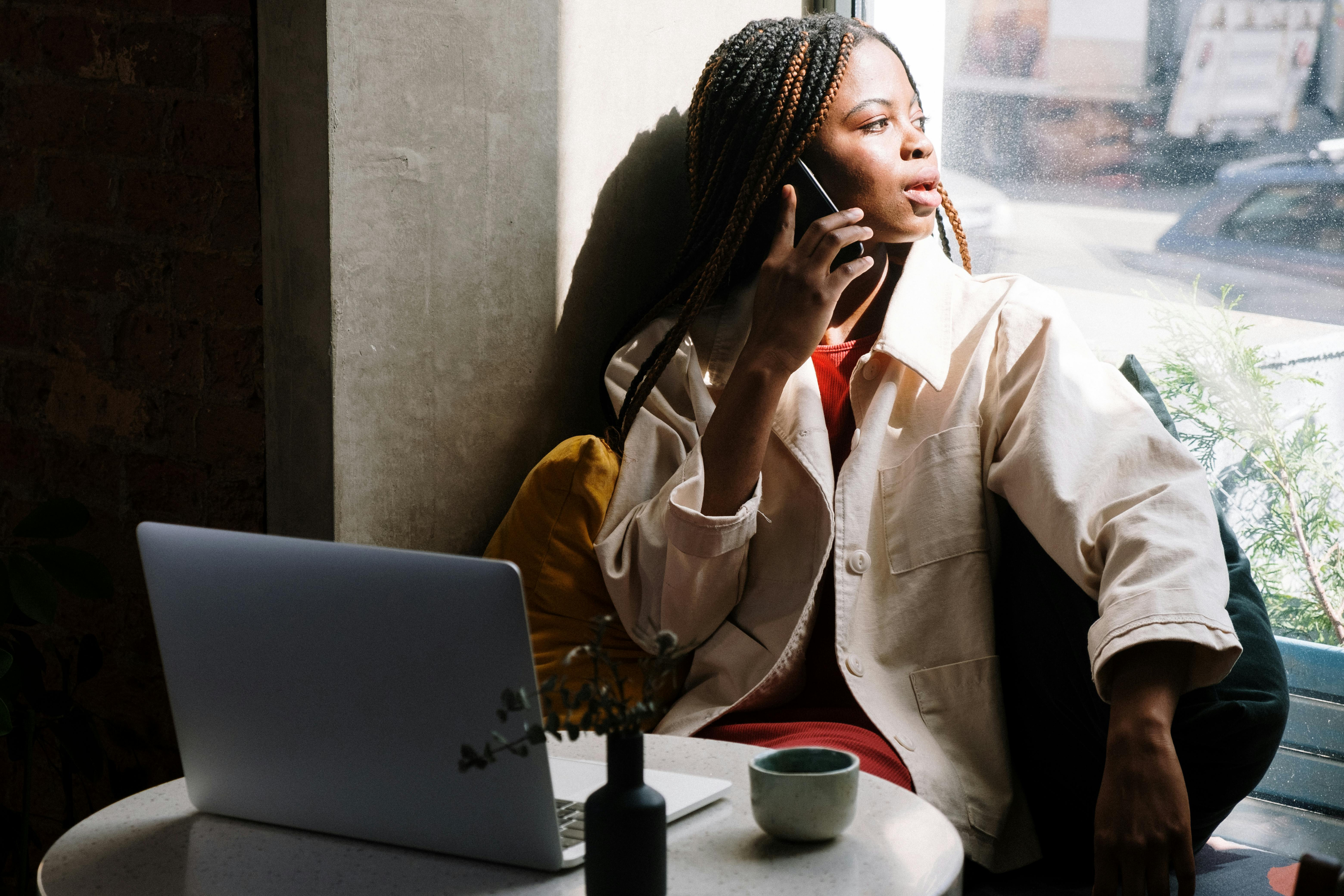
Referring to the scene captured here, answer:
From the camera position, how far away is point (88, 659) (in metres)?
1.81

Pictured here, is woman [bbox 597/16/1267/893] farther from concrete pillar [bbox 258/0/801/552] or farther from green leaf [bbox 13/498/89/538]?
green leaf [bbox 13/498/89/538]

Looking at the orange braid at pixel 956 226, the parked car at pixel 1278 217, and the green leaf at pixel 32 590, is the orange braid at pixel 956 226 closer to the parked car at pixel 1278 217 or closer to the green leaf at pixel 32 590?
the parked car at pixel 1278 217

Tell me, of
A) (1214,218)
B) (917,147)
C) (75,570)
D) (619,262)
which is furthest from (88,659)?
(1214,218)

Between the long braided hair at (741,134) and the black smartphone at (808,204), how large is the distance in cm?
2

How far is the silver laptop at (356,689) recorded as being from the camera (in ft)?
2.91

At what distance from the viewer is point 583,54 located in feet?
6.38

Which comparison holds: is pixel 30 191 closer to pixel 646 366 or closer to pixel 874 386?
pixel 646 366

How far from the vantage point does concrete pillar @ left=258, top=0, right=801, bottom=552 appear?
1.64 meters

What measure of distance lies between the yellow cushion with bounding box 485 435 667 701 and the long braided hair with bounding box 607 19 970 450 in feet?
0.32

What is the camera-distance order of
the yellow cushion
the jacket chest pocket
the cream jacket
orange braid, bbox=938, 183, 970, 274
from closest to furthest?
the cream jacket
the jacket chest pocket
the yellow cushion
orange braid, bbox=938, 183, 970, 274

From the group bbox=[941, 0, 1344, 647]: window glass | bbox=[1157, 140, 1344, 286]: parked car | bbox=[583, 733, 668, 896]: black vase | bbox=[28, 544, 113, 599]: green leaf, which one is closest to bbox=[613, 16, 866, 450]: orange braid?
bbox=[941, 0, 1344, 647]: window glass

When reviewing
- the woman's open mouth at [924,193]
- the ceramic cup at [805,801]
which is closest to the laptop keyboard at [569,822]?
the ceramic cup at [805,801]

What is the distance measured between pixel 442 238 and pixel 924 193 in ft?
2.19

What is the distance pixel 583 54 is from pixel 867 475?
79 cm
